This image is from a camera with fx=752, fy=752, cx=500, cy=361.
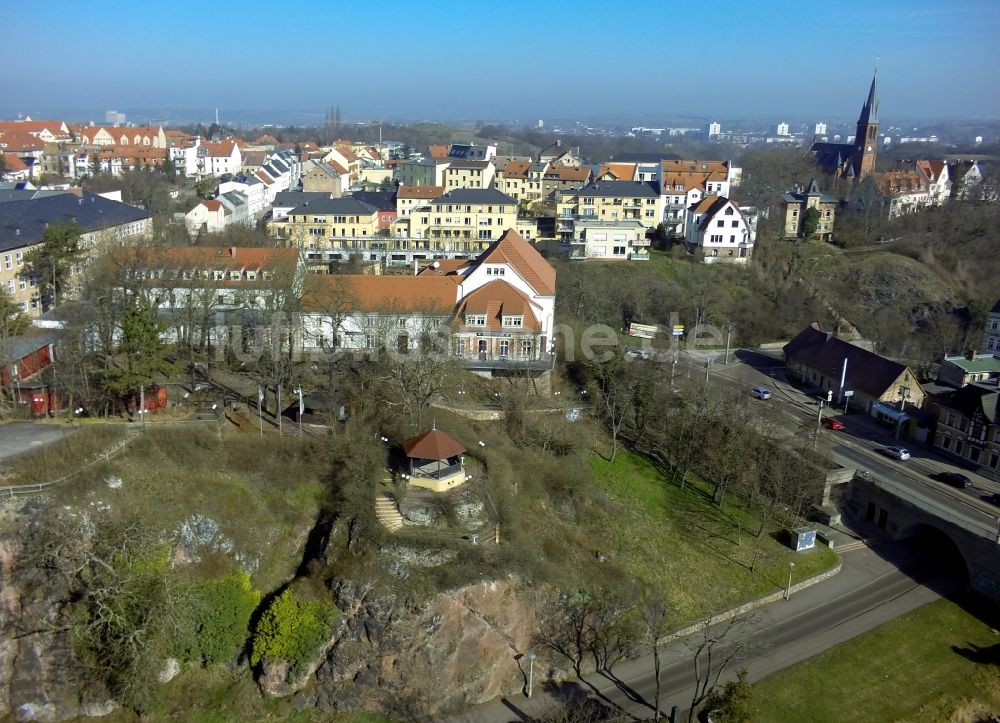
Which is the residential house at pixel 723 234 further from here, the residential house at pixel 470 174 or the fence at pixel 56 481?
the fence at pixel 56 481

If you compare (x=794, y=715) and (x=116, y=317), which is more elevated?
(x=116, y=317)

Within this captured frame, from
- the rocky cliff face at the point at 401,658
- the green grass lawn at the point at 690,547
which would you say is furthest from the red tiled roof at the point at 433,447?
the green grass lawn at the point at 690,547

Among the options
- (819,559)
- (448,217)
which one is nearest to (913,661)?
(819,559)

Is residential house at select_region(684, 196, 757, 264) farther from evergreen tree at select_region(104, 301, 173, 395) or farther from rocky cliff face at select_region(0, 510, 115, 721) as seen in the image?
rocky cliff face at select_region(0, 510, 115, 721)

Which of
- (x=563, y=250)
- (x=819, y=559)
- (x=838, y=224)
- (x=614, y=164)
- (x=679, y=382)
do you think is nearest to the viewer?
(x=819, y=559)

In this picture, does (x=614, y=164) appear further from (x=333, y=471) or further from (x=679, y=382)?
(x=333, y=471)

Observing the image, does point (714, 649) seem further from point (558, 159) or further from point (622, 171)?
point (558, 159)
